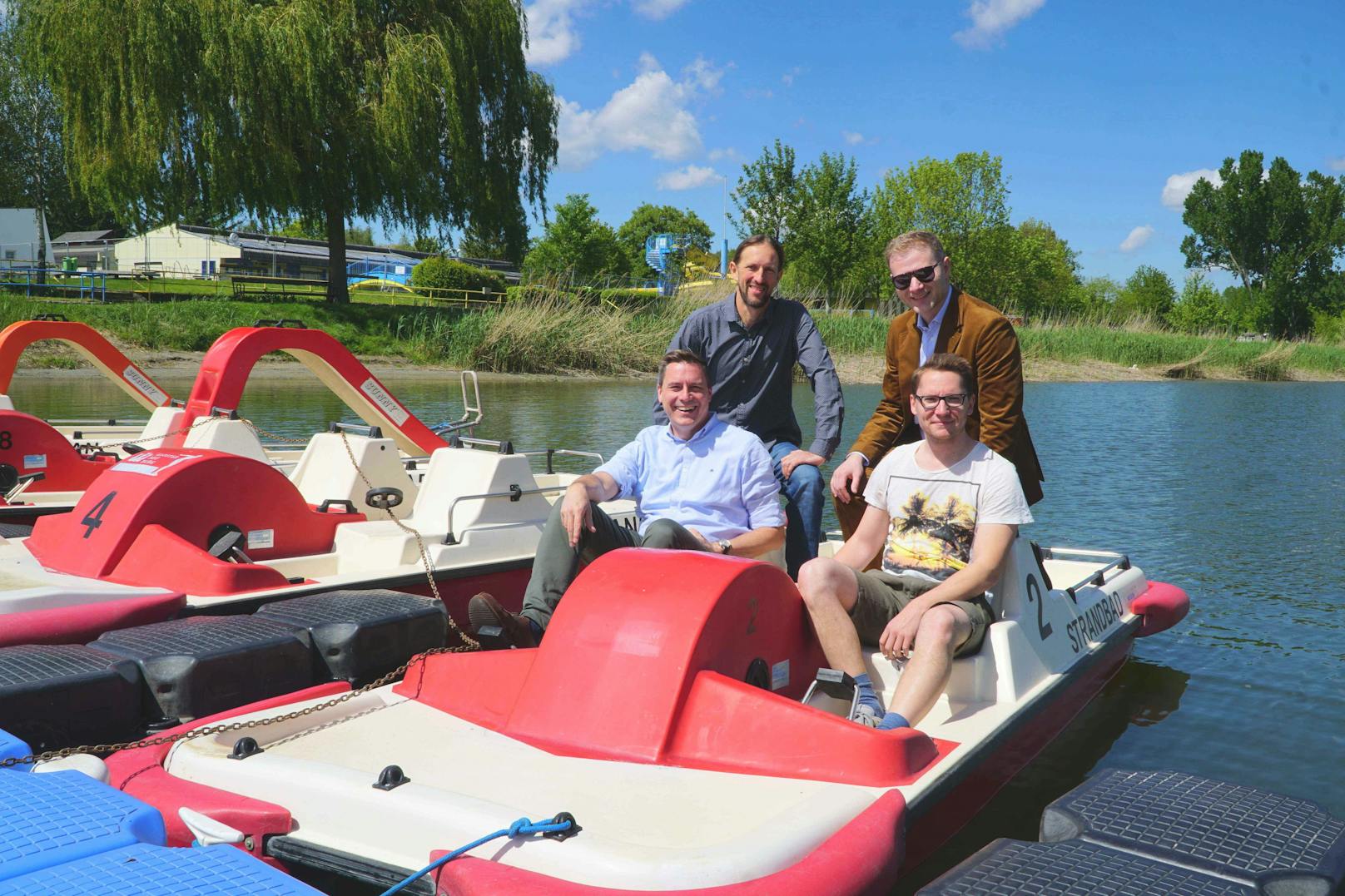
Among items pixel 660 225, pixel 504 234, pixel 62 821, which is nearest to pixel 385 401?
pixel 62 821

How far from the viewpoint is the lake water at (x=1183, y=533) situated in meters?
5.57

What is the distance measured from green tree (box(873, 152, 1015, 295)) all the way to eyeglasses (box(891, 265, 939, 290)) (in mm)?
47713

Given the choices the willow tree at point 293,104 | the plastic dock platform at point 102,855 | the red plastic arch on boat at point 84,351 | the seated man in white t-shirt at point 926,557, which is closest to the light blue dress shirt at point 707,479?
the seated man in white t-shirt at point 926,557

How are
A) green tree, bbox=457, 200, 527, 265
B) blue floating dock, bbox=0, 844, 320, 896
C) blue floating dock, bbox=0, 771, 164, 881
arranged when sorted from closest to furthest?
blue floating dock, bbox=0, 844, 320, 896, blue floating dock, bbox=0, 771, 164, 881, green tree, bbox=457, 200, 527, 265

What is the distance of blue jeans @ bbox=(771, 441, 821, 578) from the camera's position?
17.6 ft

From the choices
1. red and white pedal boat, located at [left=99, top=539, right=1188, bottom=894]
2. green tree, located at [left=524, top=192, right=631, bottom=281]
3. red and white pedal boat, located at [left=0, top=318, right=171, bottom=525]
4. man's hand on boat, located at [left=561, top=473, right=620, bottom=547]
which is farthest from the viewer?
green tree, located at [left=524, top=192, right=631, bottom=281]

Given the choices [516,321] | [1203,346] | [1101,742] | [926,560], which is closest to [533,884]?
[926,560]

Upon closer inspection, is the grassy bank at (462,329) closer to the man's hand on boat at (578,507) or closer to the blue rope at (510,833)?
the man's hand on boat at (578,507)

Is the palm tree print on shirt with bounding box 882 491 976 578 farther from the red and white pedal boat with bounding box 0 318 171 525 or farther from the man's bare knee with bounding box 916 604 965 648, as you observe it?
the red and white pedal boat with bounding box 0 318 171 525

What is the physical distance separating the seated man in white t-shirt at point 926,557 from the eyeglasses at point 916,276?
64 cm

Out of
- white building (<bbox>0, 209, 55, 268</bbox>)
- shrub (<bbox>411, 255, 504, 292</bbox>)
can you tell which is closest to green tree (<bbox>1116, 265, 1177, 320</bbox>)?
shrub (<bbox>411, 255, 504, 292</bbox>)

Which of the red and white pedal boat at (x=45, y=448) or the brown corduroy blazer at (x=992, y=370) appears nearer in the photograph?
the brown corduroy blazer at (x=992, y=370)

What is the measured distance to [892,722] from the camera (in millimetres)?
3732

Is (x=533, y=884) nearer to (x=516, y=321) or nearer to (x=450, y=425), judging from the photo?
(x=450, y=425)
